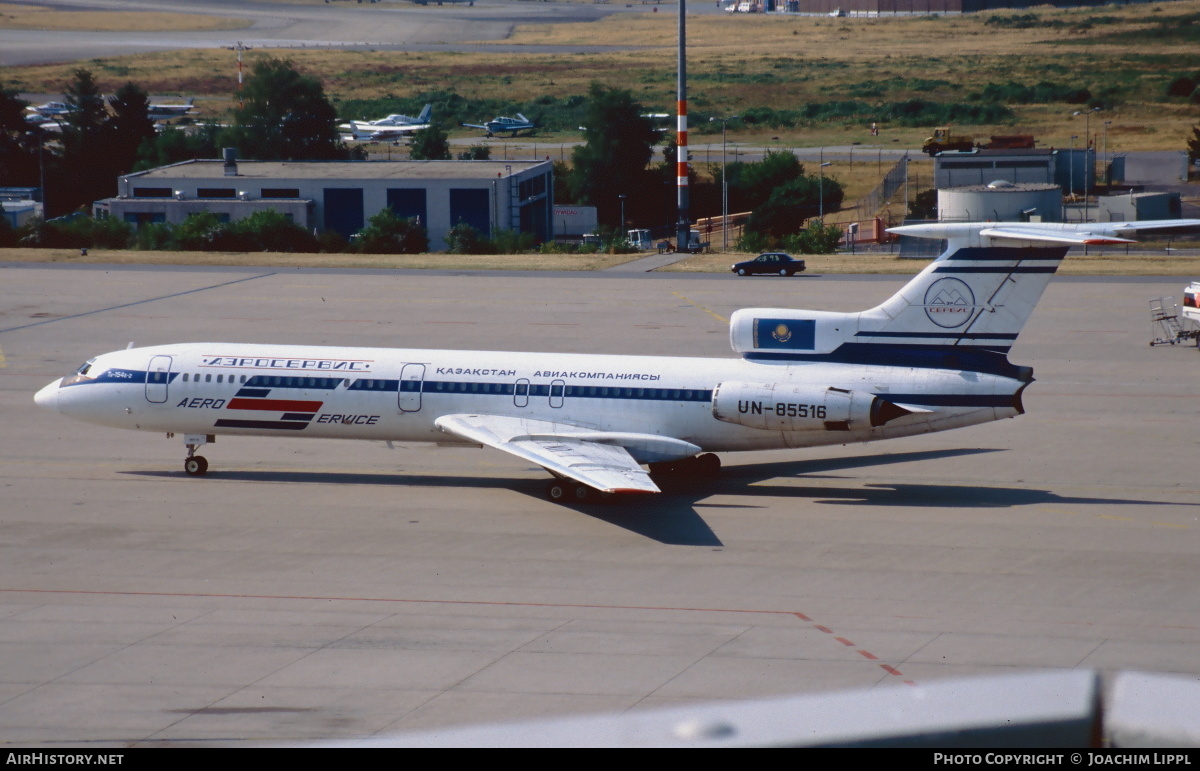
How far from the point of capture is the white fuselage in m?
27.7

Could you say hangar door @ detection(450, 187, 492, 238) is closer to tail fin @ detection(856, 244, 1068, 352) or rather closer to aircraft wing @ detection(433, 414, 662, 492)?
aircraft wing @ detection(433, 414, 662, 492)

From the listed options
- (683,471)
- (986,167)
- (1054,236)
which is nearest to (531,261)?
(986,167)

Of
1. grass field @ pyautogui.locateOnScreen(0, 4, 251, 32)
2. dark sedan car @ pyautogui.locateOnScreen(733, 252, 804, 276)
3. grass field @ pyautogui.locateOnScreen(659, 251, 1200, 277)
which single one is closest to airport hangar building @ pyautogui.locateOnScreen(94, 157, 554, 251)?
grass field @ pyautogui.locateOnScreen(659, 251, 1200, 277)

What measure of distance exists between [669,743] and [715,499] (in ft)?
79.1

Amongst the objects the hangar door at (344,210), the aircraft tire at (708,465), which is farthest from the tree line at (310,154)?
the aircraft tire at (708,465)

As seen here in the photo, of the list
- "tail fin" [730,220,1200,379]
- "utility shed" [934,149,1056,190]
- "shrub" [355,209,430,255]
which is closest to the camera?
"tail fin" [730,220,1200,379]

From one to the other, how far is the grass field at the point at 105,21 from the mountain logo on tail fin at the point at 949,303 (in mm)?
174909

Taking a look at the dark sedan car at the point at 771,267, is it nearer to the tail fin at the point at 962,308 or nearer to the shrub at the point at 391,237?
the shrub at the point at 391,237

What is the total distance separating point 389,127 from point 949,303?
11287 centimetres

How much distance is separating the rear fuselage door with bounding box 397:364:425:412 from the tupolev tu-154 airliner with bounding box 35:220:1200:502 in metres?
0.03

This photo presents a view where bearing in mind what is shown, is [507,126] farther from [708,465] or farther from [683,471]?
[708,465]

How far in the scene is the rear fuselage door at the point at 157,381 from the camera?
30.5m

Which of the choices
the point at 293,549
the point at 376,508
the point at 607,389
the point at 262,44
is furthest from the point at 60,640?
the point at 262,44

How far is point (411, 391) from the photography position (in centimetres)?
2953
